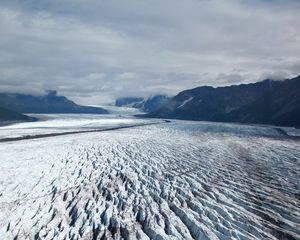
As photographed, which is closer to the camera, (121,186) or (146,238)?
(146,238)

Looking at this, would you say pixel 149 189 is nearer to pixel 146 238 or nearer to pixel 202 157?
pixel 146 238

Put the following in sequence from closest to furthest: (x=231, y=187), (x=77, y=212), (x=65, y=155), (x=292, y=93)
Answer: (x=77, y=212), (x=231, y=187), (x=65, y=155), (x=292, y=93)

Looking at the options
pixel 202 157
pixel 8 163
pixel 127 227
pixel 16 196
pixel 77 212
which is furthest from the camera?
pixel 202 157

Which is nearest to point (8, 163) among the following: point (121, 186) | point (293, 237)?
point (121, 186)

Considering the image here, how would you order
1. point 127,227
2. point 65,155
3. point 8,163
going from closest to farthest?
Answer: 1. point 127,227
2. point 8,163
3. point 65,155

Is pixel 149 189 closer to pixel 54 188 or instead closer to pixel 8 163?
pixel 54 188

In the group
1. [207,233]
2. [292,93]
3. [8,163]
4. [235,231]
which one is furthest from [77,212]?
[292,93]
